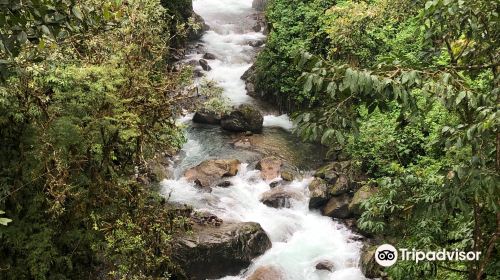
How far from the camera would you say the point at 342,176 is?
1160 centimetres

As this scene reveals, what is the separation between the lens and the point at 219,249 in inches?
358

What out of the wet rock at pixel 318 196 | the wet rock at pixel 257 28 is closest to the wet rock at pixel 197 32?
the wet rock at pixel 257 28

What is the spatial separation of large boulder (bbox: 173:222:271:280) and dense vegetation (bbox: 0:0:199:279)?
5.13 ft

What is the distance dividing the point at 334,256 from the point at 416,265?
4.60 m

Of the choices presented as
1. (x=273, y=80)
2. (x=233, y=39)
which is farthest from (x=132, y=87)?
(x=233, y=39)

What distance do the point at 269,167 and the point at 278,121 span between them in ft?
11.8

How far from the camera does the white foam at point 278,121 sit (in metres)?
15.9

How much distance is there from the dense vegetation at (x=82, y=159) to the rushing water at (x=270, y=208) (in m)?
2.15

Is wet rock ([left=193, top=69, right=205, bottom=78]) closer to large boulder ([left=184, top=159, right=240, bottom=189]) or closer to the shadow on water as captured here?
the shadow on water

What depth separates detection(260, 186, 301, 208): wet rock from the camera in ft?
37.7

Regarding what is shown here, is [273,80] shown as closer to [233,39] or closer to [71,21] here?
[233,39]

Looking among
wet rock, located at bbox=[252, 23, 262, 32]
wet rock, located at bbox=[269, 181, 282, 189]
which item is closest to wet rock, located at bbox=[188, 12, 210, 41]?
wet rock, located at bbox=[252, 23, 262, 32]

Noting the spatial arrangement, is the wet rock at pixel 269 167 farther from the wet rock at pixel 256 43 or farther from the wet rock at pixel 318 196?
the wet rock at pixel 256 43

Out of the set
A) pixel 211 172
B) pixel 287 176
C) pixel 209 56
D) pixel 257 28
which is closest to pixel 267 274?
pixel 287 176
